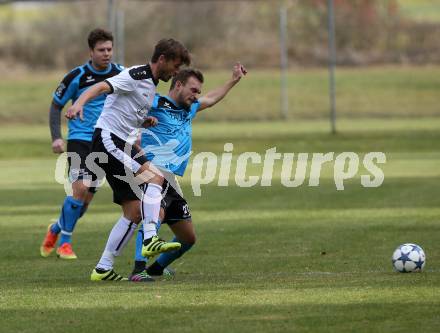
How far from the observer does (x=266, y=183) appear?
21.1 meters

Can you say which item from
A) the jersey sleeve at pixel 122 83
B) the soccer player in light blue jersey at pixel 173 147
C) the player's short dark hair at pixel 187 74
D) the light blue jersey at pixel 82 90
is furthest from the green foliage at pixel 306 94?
the jersey sleeve at pixel 122 83

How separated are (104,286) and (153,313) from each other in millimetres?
1587

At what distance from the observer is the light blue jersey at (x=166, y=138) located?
10.2 metres

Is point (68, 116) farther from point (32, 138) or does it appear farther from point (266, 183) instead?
point (32, 138)

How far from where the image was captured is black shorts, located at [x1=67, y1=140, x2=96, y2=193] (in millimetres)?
12250

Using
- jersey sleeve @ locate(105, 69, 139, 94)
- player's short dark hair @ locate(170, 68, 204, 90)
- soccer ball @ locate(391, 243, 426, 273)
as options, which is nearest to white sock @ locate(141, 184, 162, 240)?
jersey sleeve @ locate(105, 69, 139, 94)

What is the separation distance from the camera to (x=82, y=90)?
12422mm

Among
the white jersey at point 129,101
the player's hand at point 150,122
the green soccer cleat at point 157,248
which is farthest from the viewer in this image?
the player's hand at point 150,122

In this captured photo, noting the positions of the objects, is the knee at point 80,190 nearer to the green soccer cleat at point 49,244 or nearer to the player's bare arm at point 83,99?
the green soccer cleat at point 49,244

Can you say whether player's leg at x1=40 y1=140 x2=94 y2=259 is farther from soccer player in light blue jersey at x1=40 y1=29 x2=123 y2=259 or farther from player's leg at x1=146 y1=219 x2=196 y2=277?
player's leg at x1=146 y1=219 x2=196 y2=277

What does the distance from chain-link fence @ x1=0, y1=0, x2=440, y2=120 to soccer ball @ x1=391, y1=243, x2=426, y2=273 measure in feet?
103

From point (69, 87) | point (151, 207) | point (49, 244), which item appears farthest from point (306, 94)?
point (151, 207)

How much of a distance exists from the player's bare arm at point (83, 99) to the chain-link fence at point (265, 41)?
103 ft

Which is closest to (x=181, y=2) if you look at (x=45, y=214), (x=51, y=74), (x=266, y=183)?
(x=51, y=74)
